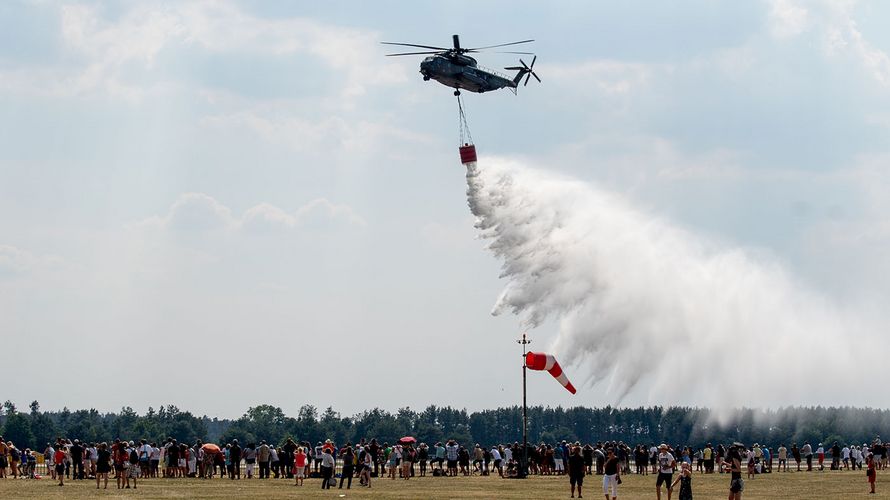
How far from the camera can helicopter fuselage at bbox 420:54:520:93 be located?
6594 cm

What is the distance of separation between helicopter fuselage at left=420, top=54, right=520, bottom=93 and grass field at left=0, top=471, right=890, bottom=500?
75.0 feet

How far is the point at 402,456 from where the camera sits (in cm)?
5884

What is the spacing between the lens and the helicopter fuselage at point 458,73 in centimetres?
6594

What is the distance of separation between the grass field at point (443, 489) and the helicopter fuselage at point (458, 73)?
75.0ft

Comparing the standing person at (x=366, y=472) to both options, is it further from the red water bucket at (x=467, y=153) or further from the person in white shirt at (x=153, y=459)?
the red water bucket at (x=467, y=153)

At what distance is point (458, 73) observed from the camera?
66.4 m

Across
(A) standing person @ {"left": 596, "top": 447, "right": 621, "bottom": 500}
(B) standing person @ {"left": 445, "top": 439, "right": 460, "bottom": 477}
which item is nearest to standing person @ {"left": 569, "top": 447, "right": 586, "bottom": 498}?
(A) standing person @ {"left": 596, "top": 447, "right": 621, "bottom": 500}

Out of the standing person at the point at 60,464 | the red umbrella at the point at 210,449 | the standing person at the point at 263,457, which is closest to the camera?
the standing person at the point at 60,464

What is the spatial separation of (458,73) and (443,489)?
91.6 feet

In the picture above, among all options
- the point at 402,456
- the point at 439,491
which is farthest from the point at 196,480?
the point at 439,491

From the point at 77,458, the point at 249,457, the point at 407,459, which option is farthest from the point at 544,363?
the point at 77,458

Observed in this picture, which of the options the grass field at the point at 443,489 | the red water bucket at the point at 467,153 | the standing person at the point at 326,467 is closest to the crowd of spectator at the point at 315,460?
the standing person at the point at 326,467

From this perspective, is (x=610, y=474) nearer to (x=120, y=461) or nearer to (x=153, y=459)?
(x=120, y=461)

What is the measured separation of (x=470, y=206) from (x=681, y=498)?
137 feet
